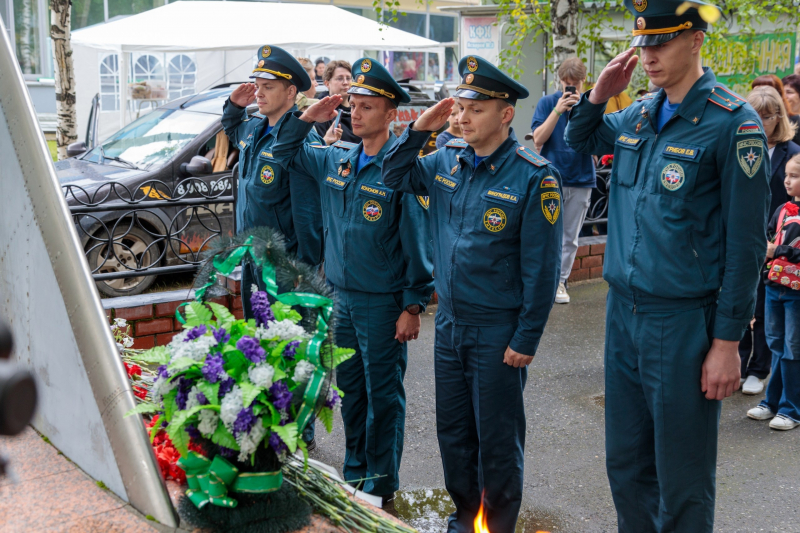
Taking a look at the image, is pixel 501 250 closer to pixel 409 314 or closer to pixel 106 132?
pixel 409 314

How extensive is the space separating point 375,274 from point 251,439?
1.72 metres

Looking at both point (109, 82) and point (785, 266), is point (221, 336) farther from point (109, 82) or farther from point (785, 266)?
point (109, 82)

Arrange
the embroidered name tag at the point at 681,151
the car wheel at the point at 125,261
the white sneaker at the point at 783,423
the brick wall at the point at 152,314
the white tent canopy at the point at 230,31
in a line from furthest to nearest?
the white tent canopy at the point at 230,31 → the car wheel at the point at 125,261 → the brick wall at the point at 152,314 → the white sneaker at the point at 783,423 → the embroidered name tag at the point at 681,151

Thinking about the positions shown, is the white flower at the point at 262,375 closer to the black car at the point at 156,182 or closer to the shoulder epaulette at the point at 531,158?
the shoulder epaulette at the point at 531,158

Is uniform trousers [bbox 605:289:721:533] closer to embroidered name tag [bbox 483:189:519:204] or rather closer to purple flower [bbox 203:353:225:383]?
embroidered name tag [bbox 483:189:519:204]

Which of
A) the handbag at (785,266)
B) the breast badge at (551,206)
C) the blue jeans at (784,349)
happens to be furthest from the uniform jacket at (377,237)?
the blue jeans at (784,349)

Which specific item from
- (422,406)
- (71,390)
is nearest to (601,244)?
(422,406)

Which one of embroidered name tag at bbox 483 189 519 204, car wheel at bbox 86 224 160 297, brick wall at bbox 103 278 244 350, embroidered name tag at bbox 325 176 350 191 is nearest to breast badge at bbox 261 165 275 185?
embroidered name tag at bbox 325 176 350 191

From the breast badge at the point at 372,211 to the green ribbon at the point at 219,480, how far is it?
5.75 feet

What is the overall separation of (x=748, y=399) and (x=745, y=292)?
2.99 m

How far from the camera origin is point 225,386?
2.06 meters

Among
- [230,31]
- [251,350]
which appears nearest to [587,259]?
[251,350]

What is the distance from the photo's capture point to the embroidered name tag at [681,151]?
2600 mm

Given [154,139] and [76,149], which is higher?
[154,139]
